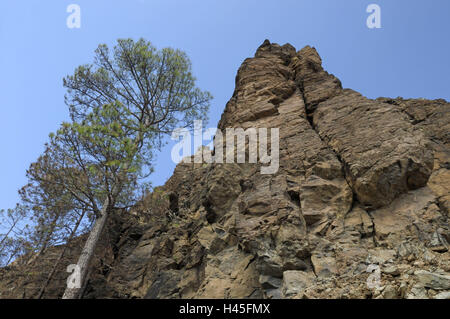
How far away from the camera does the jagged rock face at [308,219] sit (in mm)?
8070

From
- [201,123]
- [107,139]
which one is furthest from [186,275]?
[201,123]

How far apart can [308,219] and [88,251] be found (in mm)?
8162

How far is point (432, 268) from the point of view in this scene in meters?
7.13

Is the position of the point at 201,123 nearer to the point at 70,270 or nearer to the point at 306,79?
the point at 306,79

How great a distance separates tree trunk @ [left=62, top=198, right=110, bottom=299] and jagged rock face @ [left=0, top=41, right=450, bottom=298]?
1239mm

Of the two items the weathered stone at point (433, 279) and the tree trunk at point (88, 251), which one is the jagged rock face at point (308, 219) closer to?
the weathered stone at point (433, 279)

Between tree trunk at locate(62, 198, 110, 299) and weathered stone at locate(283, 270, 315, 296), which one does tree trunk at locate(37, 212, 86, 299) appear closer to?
tree trunk at locate(62, 198, 110, 299)

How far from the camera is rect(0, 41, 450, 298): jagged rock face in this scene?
26.5 ft

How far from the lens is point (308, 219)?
389 inches

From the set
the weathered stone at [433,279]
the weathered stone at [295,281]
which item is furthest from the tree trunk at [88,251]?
the weathered stone at [433,279]

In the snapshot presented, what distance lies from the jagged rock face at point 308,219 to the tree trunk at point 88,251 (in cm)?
124

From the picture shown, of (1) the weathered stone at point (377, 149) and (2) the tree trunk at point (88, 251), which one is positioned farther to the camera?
(2) the tree trunk at point (88, 251)

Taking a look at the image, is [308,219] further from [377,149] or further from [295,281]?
[377,149]
